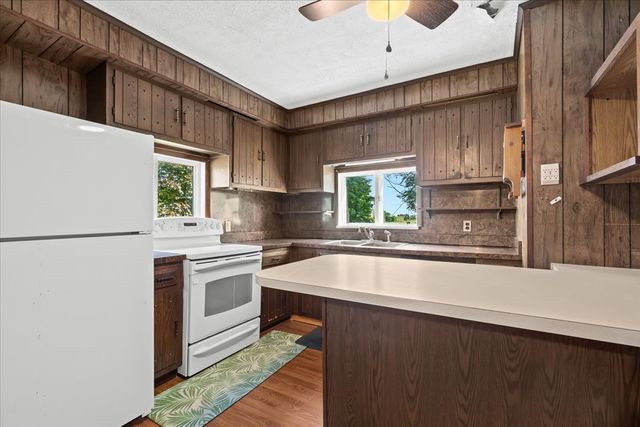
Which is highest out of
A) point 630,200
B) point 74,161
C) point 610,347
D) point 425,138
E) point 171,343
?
point 425,138

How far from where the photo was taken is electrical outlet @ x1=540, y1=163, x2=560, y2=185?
1620mm

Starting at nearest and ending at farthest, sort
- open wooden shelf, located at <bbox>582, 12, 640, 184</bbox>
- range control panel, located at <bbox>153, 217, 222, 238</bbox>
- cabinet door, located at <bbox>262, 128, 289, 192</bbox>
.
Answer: open wooden shelf, located at <bbox>582, 12, 640, 184</bbox>
range control panel, located at <bbox>153, 217, 222, 238</bbox>
cabinet door, located at <bbox>262, 128, 289, 192</bbox>

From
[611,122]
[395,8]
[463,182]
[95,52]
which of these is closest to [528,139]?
[611,122]

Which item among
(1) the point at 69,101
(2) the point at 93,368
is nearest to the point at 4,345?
(2) the point at 93,368

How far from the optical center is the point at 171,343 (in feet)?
6.87

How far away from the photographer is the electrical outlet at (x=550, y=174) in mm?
1620

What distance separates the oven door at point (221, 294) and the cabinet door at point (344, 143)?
154 cm

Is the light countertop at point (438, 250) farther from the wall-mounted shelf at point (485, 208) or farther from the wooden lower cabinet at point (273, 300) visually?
the wall-mounted shelf at point (485, 208)

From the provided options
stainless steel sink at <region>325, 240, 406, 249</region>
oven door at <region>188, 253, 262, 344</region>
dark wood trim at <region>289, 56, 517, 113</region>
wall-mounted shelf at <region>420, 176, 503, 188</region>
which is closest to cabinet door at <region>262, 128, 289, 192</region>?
dark wood trim at <region>289, 56, 517, 113</region>

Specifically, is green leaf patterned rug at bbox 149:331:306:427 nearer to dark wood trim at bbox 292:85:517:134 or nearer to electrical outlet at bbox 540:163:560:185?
electrical outlet at bbox 540:163:560:185

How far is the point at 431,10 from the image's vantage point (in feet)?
A: 5.06

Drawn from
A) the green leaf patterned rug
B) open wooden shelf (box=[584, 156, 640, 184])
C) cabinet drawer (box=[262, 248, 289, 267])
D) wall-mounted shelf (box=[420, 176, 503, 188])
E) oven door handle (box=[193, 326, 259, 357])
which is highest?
wall-mounted shelf (box=[420, 176, 503, 188])

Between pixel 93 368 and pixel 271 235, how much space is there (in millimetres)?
2589

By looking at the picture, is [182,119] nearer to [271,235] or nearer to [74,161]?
[74,161]
